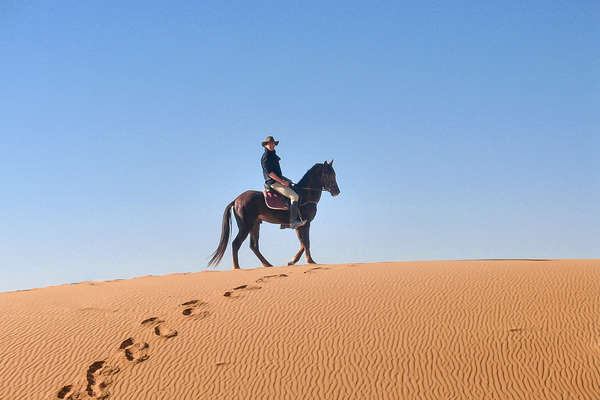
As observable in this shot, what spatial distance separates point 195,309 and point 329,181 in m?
6.39

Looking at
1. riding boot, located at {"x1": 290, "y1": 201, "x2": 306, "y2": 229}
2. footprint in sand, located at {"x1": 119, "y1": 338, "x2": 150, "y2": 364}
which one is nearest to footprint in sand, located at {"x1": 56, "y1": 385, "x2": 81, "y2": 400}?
footprint in sand, located at {"x1": 119, "y1": 338, "x2": 150, "y2": 364}

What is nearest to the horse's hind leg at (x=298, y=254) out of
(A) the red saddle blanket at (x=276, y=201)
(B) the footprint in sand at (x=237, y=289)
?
(A) the red saddle blanket at (x=276, y=201)

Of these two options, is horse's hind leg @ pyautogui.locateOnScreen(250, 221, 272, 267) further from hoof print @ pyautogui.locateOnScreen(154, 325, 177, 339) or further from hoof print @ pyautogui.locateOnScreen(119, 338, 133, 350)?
hoof print @ pyautogui.locateOnScreen(119, 338, 133, 350)

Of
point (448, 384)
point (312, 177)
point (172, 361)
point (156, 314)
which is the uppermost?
point (312, 177)

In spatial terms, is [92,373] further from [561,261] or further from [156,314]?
[561,261]

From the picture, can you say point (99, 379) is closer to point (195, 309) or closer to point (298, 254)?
point (195, 309)

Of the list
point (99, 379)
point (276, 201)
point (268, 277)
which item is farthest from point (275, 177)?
point (99, 379)

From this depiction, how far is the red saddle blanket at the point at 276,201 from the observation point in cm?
1805

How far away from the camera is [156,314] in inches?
516

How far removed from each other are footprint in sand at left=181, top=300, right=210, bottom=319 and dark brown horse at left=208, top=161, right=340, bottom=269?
4554 mm

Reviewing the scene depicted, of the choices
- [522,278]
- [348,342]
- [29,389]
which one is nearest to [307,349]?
[348,342]

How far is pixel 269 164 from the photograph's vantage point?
17781mm

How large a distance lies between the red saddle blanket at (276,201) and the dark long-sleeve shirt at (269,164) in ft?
1.12

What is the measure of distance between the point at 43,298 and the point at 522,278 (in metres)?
9.97
